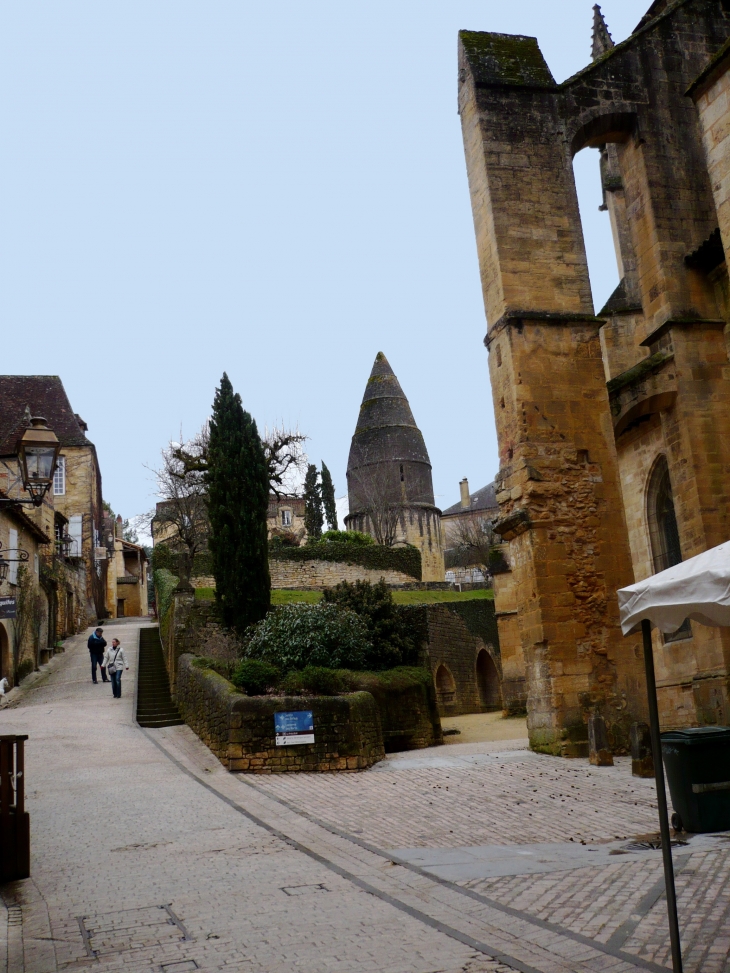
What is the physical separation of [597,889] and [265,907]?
218 cm

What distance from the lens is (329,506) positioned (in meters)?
52.6

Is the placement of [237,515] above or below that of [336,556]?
below

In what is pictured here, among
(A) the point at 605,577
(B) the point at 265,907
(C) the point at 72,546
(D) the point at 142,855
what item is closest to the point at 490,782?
(A) the point at 605,577

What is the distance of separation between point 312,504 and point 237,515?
28190 millimetres

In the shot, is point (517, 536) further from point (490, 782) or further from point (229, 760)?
point (229, 760)

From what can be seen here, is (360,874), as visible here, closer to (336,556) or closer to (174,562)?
(174,562)

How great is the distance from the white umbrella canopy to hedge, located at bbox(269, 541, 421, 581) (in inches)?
1351

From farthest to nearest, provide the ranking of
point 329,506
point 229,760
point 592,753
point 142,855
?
point 329,506, point 229,760, point 592,753, point 142,855

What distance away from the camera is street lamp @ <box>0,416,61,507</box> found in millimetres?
8742

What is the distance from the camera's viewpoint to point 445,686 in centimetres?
2967

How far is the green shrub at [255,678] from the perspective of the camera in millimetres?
14828

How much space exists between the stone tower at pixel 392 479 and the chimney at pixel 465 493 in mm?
26261

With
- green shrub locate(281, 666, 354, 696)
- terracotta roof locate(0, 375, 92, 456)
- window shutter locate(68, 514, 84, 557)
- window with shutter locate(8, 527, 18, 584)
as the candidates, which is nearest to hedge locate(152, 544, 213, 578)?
window shutter locate(68, 514, 84, 557)

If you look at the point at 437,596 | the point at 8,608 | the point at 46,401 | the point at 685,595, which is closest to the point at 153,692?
the point at 8,608
